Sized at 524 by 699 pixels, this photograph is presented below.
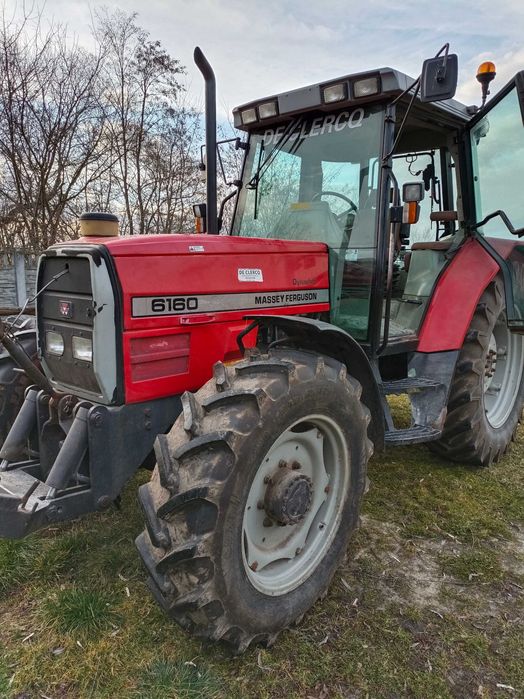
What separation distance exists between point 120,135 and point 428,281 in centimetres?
931

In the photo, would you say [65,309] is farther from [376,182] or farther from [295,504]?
[376,182]

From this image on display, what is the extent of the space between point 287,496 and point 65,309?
1.31 metres

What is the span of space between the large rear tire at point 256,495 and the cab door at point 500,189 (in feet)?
6.76

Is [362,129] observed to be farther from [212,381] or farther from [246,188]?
[212,381]

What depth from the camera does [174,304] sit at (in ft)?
7.70

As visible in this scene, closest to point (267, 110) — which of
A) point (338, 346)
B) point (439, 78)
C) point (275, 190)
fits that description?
point (275, 190)

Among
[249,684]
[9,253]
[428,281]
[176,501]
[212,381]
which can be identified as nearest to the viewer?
[176,501]

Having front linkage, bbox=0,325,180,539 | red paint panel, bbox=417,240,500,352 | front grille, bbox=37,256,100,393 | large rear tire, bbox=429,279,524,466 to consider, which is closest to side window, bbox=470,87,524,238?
red paint panel, bbox=417,240,500,352

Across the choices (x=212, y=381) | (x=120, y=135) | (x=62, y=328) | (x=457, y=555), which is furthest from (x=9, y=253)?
(x=457, y=555)

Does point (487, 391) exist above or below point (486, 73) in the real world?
below

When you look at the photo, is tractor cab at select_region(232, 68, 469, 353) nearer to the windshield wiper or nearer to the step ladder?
the windshield wiper

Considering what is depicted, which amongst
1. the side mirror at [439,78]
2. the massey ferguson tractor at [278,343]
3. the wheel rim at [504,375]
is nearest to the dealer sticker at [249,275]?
the massey ferguson tractor at [278,343]

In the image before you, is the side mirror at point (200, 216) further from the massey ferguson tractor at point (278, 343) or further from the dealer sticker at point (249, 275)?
the dealer sticker at point (249, 275)

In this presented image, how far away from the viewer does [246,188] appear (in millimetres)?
3480
